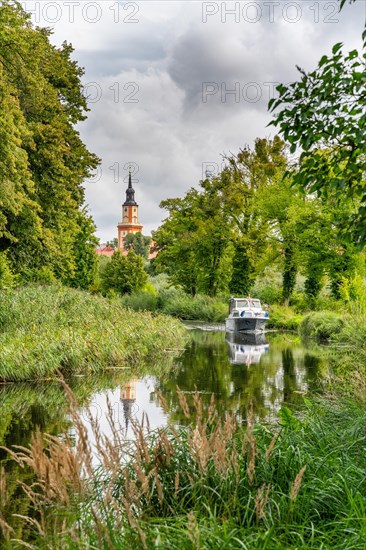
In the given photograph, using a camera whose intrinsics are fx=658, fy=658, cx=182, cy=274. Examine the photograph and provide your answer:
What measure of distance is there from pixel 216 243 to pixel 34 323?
29462mm

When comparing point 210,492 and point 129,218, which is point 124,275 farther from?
point 129,218

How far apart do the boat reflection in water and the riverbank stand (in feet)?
7.57

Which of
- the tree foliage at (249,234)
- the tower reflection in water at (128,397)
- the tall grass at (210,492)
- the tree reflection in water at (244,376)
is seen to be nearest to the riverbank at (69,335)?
the tree reflection in water at (244,376)

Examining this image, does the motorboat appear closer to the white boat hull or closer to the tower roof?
the white boat hull

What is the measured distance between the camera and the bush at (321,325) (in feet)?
90.6

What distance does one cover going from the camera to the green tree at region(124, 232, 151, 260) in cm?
11100

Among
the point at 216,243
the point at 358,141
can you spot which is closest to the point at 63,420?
the point at 358,141

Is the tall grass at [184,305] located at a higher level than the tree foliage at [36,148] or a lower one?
lower

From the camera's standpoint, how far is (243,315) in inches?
1262

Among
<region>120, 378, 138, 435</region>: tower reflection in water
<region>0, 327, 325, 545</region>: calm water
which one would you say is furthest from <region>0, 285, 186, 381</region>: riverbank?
<region>120, 378, 138, 435</region>: tower reflection in water

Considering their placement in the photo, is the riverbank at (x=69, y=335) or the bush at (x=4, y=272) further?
the bush at (x=4, y=272)

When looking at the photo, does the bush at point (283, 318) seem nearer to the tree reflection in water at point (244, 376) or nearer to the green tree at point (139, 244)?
the tree reflection in water at point (244, 376)

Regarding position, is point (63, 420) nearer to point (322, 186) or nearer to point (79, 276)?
point (322, 186)

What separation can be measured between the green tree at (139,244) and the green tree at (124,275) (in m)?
53.8
